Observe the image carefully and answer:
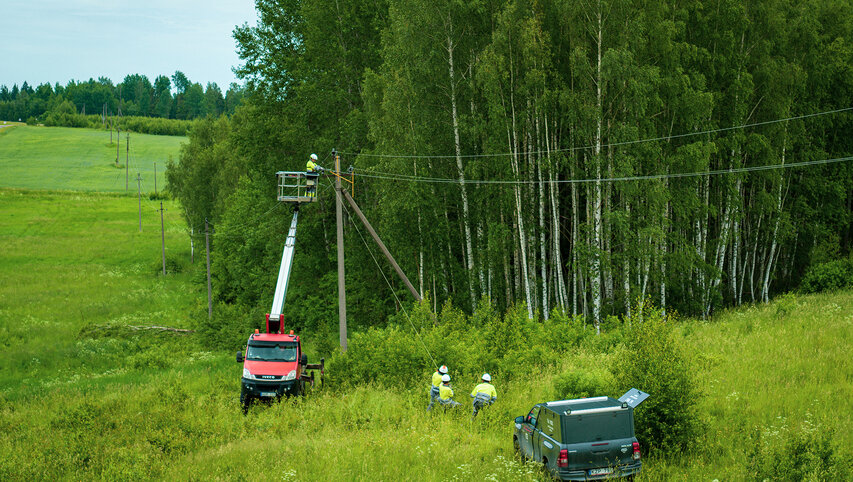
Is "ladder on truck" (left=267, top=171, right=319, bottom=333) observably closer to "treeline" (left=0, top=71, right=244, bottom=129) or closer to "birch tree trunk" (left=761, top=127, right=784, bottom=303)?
"birch tree trunk" (left=761, top=127, right=784, bottom=303)

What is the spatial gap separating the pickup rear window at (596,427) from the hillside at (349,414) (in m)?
1.03

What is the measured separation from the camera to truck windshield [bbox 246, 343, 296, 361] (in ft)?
64.8

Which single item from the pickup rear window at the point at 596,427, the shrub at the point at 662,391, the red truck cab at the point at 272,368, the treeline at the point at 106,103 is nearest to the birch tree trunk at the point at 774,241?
the shrub at the point at 662,391

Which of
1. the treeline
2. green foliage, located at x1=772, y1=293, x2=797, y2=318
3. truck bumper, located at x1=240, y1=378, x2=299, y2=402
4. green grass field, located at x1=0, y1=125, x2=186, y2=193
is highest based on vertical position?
the treeline

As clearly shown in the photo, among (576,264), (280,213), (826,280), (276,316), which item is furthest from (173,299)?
(826,280)

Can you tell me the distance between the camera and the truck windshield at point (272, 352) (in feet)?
64.8

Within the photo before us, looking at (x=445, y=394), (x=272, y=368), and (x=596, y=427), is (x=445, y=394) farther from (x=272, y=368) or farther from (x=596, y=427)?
(x=272, y=368)

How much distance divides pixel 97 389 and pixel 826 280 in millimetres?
31525

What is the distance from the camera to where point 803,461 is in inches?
383

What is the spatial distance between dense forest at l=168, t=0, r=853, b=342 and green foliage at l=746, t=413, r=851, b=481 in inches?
444

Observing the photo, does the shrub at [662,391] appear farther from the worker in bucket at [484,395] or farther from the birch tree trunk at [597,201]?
the birch tree trunk at [597,201]

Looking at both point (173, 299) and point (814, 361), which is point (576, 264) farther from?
point (173, 299)

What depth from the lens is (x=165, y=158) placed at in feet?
413

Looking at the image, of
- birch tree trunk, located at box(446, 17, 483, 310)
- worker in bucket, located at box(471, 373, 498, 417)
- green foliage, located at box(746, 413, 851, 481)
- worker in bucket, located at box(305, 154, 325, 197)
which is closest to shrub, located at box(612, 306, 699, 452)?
green foliage, located at box(746, 413, 851, 481)
